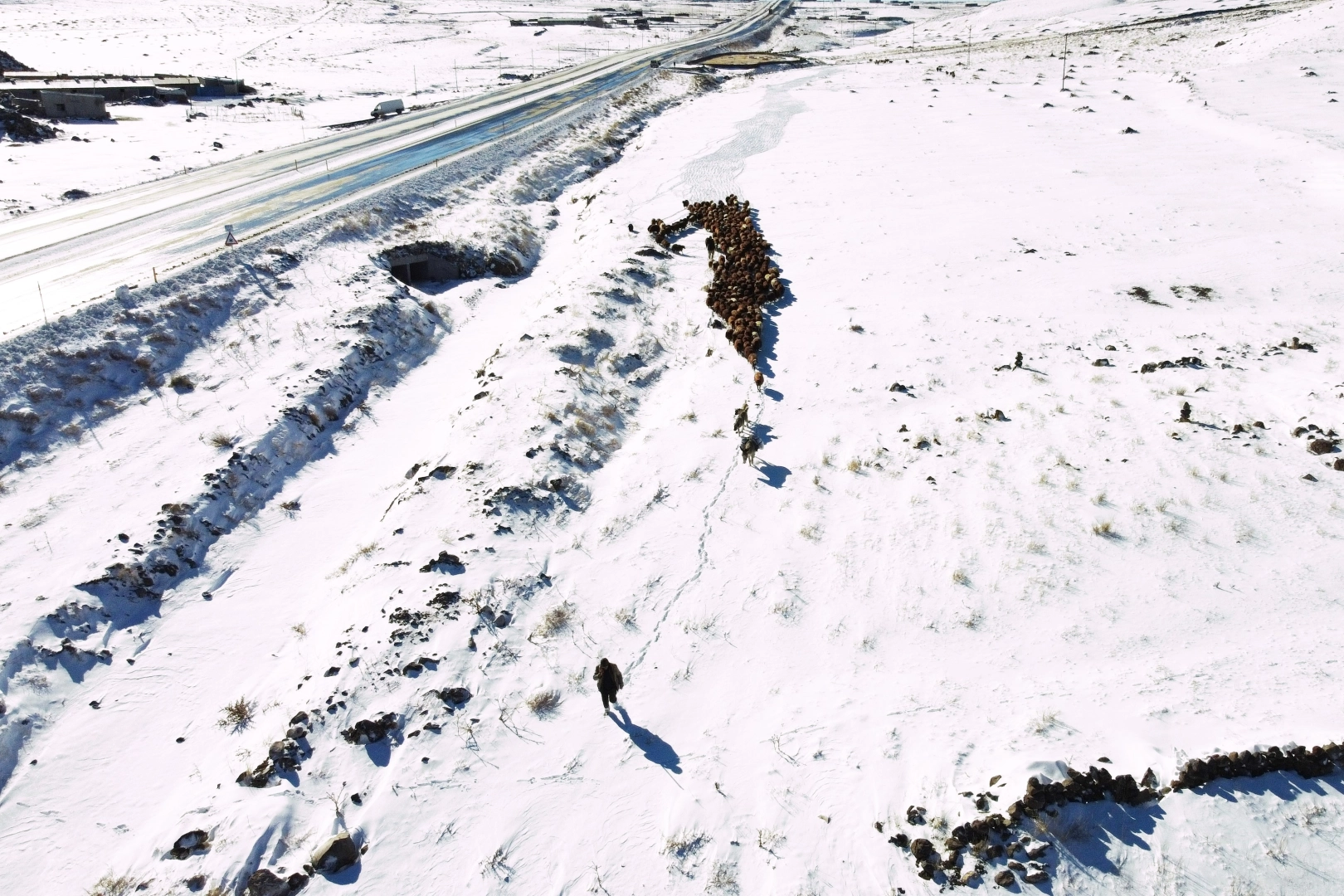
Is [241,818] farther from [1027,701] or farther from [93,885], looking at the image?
[1027,701]

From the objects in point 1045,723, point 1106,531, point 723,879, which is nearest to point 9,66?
point 723,879

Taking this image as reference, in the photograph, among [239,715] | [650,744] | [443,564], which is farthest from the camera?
[443,564]

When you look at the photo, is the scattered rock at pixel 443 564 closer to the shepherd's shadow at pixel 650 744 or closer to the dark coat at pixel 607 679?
the dark coat at pixel 607 679

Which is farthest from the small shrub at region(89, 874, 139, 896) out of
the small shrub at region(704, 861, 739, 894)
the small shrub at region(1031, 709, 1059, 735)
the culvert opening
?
the culvert opening

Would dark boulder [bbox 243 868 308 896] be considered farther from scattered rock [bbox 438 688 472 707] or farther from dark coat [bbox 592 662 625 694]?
dark coat [bbox 592 662 625 694]

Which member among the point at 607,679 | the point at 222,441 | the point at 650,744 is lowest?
the point at 650,744

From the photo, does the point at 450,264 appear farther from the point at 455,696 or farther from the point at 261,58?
the point at 261,58
